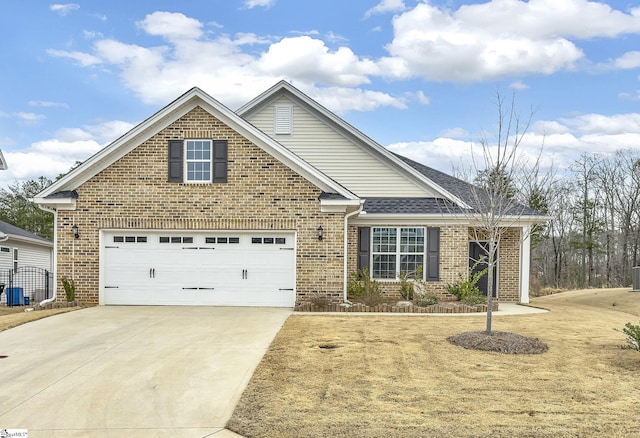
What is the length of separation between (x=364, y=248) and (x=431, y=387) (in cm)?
1024

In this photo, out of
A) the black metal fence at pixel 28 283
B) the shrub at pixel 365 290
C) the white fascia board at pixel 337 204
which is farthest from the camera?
the black metal fence at pixel 28 283

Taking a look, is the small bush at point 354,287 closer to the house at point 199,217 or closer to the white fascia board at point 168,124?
the house at point 199,217

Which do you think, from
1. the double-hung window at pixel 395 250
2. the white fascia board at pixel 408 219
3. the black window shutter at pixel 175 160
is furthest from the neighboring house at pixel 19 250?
the double-hung window at pixel 395 250

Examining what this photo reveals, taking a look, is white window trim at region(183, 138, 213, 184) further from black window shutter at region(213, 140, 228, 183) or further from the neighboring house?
the neighboring house

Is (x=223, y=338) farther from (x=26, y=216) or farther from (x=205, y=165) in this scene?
(x=26, y=216)

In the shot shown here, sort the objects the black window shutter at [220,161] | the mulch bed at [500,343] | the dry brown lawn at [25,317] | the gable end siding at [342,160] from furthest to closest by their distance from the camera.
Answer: the gable end siding at [342,160] < the black window shutter at [220,161] < the dry brown lawn at [25,317] < the mulch bed at [500,343]

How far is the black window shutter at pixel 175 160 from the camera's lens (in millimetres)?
15398

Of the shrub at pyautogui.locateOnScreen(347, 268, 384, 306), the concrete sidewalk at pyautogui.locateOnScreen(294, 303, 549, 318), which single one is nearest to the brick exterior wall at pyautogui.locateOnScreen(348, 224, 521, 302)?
the shrub at pyautogui.locateOnScreen(347, 268, 384, 306)

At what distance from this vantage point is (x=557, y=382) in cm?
765

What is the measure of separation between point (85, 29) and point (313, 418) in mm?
15495

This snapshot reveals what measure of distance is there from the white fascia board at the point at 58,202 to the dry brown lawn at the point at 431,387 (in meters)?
7.39

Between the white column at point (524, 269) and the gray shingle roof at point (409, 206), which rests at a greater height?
the gray shingle roof at point (409, 206)

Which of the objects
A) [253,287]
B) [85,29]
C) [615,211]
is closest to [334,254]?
[253,287]

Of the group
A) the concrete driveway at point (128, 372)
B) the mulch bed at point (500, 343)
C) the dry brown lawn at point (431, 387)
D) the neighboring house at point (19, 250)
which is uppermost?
the neighboring house at point (19, 250)
